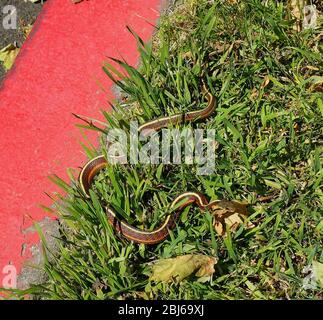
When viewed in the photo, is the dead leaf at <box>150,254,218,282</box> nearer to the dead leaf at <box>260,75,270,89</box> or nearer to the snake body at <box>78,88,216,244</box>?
the snake body at <box>78,88,216,244</box>

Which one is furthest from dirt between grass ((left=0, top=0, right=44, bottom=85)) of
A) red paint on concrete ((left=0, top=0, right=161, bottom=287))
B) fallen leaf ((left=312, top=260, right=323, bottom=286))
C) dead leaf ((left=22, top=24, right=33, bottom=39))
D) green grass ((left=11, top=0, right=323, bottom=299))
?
fallen leaf ((left=312, top=260, right=323, bottom=286))

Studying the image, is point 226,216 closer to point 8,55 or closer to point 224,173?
point 224,173

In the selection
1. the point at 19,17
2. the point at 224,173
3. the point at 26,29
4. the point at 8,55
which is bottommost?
the point at 224,173

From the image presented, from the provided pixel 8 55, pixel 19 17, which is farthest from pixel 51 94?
pixel 19 17

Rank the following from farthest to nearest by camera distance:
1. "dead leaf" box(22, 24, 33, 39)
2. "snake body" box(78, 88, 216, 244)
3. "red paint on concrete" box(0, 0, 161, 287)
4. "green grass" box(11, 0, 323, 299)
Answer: "dead leaf" box(22, 24, 33, 39), "red paint on concrete" box(0, 0, 161, 287), "snake body" box(78, 88, 216, 244), "green grass" box(11, 0, 323, 299)

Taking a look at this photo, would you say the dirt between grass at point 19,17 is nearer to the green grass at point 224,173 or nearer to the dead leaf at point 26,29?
the dead leaf at point 26,29

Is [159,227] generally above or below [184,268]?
above
